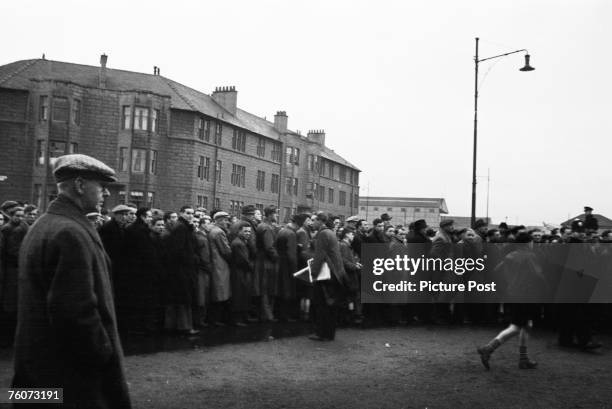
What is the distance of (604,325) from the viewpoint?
13375 millimetres

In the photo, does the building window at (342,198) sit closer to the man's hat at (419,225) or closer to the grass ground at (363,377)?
the man's hat at (419,225)

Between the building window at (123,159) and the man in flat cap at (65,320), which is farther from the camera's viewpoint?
the building window at (123,159)

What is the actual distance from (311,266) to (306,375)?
307cm

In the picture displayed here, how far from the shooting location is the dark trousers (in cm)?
1036

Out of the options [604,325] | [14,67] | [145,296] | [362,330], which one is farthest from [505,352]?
[14,67]

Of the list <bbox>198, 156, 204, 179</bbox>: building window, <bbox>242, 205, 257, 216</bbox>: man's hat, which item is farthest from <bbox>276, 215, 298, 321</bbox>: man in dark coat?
<bbox>198, 156, 204, 179</bbox>: building window

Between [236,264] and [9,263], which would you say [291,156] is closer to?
[236,264]

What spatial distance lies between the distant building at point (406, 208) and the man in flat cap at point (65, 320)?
114222 millimetres

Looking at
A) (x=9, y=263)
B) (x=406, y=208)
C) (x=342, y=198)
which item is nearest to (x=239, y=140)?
(x=342, y=198)

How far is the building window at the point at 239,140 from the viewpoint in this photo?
173 ft

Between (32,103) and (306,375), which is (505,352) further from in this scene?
(32,103)

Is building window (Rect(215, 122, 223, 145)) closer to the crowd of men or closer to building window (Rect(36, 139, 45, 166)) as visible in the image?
building window (Rect(36, 139, 45, 166))

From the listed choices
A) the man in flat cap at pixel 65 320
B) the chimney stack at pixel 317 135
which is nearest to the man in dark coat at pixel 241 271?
the man in flat cap at pixel 65 320

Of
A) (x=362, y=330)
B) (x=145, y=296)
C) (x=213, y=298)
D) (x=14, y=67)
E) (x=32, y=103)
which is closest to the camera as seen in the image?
(x=145, y=296)
